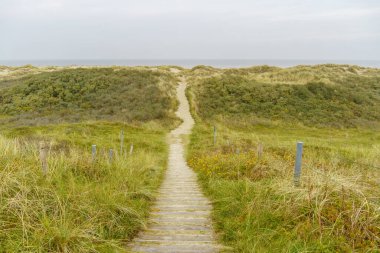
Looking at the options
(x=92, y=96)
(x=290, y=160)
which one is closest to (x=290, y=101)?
(x=92, y=96)

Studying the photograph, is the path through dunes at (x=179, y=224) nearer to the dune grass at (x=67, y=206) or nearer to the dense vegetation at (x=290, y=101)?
the dune grass at (x=67, y=206)

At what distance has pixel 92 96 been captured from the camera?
39.7m

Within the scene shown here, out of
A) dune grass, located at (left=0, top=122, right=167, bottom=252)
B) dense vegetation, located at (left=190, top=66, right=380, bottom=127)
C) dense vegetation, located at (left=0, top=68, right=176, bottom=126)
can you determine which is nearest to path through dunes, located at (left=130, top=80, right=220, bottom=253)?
dune grass, located at (left=0, top=122, right=167, bottom=252)

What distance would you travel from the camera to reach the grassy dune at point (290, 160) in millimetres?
4754

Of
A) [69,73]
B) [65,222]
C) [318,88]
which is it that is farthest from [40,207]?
[69,73]

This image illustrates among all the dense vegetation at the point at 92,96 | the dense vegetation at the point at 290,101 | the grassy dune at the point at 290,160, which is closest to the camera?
the grassy dune at the point at 290,160

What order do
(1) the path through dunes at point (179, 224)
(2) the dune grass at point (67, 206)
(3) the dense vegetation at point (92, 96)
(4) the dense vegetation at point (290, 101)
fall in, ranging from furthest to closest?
(4) the dense vegetation at point (290, 101), (3) the dense vegetation at point (92, 96), (1) the path through dunes at point (179, 224), (2) the dune grass at point (67, 206)

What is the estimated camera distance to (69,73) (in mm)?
48656

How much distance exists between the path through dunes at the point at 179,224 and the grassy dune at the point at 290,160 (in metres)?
0.33

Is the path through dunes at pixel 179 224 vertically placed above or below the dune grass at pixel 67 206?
below

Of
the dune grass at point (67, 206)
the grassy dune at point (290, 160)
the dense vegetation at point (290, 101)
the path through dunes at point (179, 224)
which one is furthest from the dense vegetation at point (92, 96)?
the dune grass at point (67, 206)

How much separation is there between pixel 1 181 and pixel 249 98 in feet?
115

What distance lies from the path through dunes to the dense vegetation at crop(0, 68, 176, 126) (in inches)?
849

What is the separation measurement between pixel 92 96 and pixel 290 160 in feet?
105
